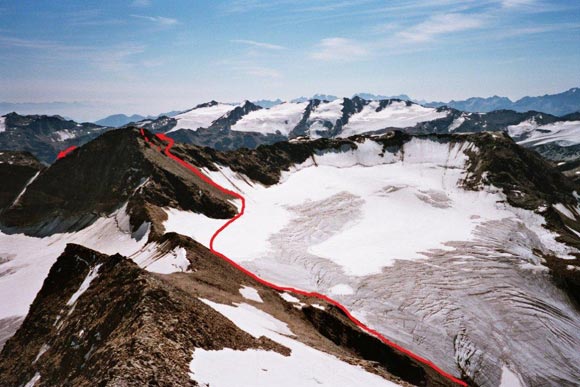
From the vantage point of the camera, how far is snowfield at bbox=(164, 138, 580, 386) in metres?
53.4

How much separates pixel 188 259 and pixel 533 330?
5139 cm

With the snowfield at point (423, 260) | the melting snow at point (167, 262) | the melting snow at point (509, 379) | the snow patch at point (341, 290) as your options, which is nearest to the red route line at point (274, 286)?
the snowfield at point (423, 260)

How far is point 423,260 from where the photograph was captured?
254 feet

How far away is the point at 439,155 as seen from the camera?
16862cm

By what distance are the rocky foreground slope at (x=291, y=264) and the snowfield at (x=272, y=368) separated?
23 centimetres

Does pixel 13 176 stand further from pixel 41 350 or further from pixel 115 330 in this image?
pixel 115 330

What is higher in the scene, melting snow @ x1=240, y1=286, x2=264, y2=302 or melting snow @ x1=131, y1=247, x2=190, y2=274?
melting snow @ x1=131, y1=247, x2=190, y2=274

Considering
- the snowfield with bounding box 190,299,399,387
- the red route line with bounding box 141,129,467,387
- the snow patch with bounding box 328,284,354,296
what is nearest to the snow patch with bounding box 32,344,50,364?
the snowfield with bounding box 190,299,399,387

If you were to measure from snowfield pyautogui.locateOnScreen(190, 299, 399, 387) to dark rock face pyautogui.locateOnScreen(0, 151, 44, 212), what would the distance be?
11958 cm

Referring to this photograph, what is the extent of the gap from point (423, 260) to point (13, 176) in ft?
417

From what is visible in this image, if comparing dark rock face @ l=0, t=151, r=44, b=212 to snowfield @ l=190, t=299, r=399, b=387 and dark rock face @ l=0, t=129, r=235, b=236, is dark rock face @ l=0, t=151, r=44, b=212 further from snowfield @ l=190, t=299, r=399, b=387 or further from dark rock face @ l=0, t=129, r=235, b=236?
snowfield @ l=190, t=299, r=399, b=387

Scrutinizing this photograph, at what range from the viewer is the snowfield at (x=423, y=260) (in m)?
53.4

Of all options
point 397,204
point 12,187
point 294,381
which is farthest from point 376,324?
point 12,187

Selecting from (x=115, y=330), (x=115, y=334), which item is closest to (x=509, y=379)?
(x=115, y=330)
